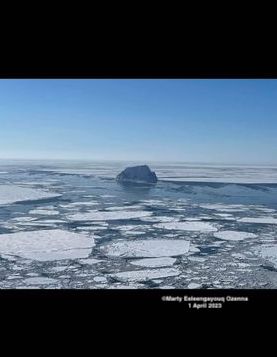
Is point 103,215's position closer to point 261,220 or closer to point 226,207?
point 226,207

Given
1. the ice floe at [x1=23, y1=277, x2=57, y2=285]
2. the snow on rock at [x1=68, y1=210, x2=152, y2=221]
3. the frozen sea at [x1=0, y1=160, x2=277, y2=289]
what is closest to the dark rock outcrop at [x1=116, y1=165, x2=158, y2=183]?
the frozen sea at [x1=0, y1=160, x2=277, y2=289]

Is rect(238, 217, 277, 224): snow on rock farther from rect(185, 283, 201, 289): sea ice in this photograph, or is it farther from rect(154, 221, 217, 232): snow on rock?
rect(185, 283, 201, 289): sea ice

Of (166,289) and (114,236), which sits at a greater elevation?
(114,236)

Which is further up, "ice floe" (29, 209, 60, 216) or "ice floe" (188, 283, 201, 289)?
"ice floe" (29, 209, 60, 216)

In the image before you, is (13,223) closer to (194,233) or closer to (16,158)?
(16,158)

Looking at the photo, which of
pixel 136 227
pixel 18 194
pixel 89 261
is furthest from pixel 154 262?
pixel 18 194

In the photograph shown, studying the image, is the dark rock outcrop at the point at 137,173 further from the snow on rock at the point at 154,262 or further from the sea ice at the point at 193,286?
the sea ice at the point at 193,286
